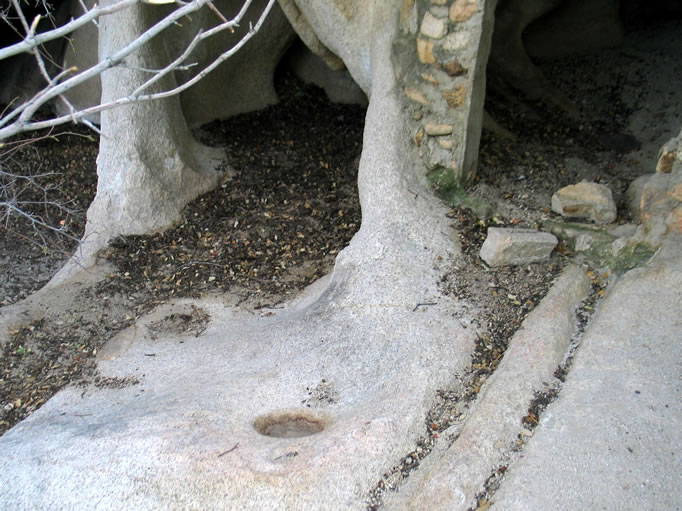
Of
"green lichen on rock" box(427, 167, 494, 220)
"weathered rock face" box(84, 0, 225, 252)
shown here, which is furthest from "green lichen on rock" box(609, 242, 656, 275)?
Result: "weathered rock face" box(84, 0, 225, 252)

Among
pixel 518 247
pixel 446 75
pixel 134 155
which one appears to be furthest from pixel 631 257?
pixel 134 155

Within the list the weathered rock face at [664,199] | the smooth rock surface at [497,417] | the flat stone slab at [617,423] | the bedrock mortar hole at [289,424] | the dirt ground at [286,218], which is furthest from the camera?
the dirt ground at [286,218]

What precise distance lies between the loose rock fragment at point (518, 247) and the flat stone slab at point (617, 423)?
57 cm

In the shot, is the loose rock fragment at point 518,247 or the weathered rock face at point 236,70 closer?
the loose rock fragment at point 518,247

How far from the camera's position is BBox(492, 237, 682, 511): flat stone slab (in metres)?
1.96

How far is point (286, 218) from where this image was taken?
4.51 metres

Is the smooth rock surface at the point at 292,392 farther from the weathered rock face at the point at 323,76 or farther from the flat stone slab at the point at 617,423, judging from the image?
the weathered rock face at the point at 323,76

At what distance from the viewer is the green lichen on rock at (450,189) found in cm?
368

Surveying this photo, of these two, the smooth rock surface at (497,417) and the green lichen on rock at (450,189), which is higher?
the green lichen on rock at (450,189)

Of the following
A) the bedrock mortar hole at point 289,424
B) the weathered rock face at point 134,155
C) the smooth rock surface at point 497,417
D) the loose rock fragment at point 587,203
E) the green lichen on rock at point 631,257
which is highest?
the weathered rock face at point 134,155

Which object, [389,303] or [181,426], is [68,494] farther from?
[389,303]

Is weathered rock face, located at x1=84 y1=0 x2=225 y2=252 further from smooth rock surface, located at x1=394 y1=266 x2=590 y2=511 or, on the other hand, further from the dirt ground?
smooth rock surface, located at x1=394 y1=266 x2=590 y2=511

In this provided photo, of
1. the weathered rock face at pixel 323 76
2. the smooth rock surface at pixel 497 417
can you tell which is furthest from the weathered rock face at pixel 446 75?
the weathered rock face at pixel 323 76

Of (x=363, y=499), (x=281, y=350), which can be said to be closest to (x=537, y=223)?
(x=281, y=350)
